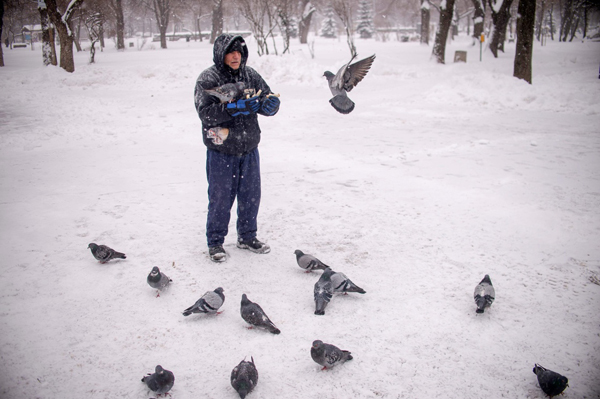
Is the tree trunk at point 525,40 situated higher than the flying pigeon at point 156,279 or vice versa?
the tree trunk at point 525,40

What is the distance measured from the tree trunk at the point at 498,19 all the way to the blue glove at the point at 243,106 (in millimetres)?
22964

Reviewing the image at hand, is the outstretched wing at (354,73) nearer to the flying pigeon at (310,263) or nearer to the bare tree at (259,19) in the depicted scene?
the flying pigeon at (310,263)

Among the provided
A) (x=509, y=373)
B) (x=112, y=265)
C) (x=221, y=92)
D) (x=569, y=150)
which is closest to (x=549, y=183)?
(x=569, y=150)

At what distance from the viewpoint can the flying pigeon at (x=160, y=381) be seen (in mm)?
2207

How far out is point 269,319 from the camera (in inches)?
113

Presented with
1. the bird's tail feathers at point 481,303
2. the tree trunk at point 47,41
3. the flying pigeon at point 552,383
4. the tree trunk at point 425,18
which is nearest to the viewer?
the flying pigeon at point 552,383

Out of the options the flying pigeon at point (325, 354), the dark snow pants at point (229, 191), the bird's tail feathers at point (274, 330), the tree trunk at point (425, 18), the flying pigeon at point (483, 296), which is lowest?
the bird's tail feathers at point (274, 330)

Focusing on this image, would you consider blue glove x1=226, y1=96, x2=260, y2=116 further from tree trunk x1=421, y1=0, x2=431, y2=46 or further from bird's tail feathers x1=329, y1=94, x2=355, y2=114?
tree trunk x1=421, y1=0, x2=431, y2=46

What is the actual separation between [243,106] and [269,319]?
71.3 inches

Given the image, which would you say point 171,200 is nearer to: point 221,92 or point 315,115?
point 221,92

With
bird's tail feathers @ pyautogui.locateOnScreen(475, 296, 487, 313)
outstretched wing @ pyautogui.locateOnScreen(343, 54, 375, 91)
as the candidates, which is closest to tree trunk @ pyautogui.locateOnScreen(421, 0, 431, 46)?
outstretched wing @ pyautogui.locateOnScreen(343, 54, 375, 91)

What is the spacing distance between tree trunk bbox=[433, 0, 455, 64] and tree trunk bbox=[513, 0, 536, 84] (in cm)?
567

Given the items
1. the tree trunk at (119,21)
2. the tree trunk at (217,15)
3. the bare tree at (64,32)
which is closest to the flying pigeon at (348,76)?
the bare tree at (64,32)

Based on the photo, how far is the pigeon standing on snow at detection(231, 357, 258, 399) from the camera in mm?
2180
